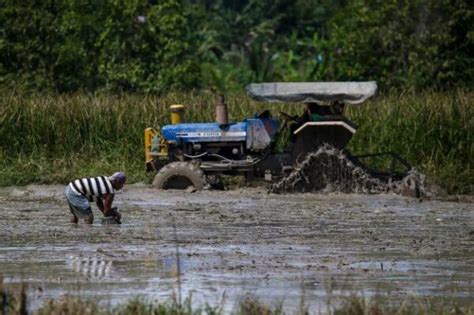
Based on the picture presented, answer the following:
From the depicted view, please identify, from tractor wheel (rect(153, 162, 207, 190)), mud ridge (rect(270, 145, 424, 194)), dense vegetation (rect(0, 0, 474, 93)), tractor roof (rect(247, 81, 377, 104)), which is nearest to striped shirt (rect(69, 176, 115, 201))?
tractor wheel (rect(153, 162, 207, 190))

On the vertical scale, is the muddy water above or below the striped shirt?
below

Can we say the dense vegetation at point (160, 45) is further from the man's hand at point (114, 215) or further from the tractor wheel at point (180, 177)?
the man's hand at point (114, 215)

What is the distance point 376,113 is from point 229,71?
25.0 m

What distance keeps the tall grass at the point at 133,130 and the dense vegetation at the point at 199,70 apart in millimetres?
28

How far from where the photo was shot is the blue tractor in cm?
2169

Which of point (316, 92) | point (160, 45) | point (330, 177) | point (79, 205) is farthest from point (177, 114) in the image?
point (160, 45)

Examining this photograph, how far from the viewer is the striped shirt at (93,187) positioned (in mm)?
16734

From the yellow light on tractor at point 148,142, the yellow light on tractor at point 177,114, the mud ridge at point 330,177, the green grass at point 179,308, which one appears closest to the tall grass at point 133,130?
the yellow light on tractor at point 148,142

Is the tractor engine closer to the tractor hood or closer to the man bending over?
the tractor hood

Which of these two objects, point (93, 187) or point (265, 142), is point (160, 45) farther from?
point (93, 187)

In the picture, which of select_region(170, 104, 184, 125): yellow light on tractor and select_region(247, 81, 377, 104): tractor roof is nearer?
select_region(247, 81, 377, 104): tractor roof

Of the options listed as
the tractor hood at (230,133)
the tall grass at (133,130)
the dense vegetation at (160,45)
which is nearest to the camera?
the tractor hood at (230,133)

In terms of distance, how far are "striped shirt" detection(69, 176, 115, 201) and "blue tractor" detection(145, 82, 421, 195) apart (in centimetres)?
526

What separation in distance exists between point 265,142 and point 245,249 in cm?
759
